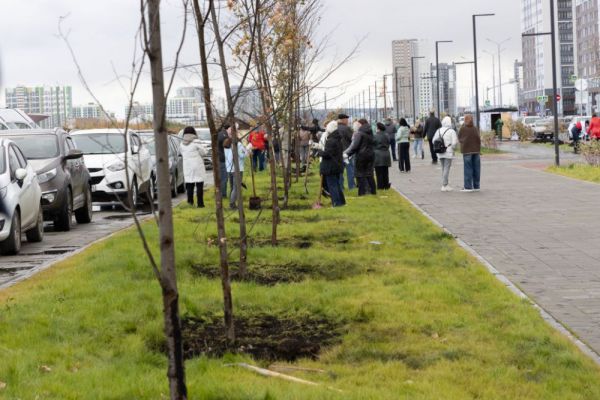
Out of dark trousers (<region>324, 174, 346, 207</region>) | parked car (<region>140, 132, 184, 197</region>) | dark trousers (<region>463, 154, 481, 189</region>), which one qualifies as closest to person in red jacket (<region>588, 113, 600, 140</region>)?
dark trousers (<region>463, 154, 481, 189</region>)

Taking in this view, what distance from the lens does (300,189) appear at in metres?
27.8

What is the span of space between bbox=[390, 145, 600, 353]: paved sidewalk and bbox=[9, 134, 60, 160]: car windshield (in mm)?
6405

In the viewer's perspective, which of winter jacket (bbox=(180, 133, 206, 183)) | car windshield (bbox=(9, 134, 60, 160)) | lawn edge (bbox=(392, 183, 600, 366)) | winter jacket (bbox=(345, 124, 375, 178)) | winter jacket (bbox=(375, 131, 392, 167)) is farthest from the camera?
winter jacket (bbox=(375, 131, 392, 167))

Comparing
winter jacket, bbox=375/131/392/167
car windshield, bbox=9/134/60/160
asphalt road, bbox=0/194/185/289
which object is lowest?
asphalt road, bbox=0/194/185/289

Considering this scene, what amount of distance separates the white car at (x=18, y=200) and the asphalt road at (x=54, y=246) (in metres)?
0.18

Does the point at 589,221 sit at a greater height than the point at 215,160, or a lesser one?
A: lesser

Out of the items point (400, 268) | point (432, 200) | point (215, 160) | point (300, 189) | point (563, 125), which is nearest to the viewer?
point (215, 160)

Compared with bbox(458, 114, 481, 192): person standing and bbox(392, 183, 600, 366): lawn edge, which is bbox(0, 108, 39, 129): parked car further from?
bbox(392, 183, 600, 366): lawn edge

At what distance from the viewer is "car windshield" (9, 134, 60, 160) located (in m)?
19.5

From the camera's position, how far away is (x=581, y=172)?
29.2 meters

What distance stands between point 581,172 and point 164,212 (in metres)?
24.8

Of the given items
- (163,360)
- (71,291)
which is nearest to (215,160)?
(163,360)

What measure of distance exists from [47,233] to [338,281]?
29.7ft

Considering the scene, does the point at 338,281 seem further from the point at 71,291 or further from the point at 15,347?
the point at 15,347
